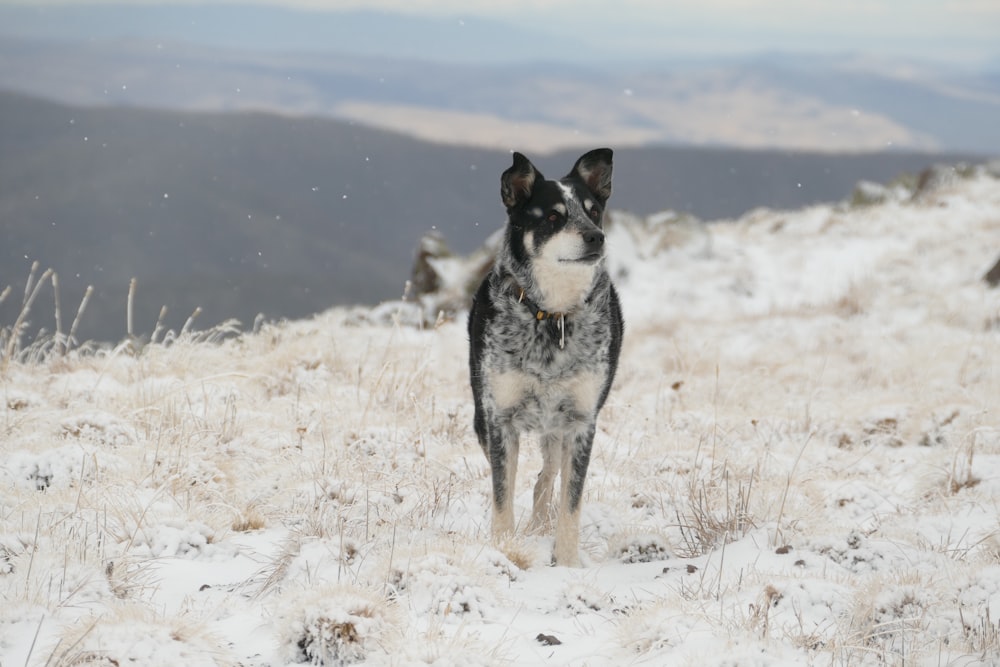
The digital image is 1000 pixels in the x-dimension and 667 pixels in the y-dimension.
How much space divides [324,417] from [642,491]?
229 centimetres

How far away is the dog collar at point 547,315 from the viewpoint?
4.45 m

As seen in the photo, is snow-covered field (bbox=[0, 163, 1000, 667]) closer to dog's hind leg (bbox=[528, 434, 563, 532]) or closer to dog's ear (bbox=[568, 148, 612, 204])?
dog's hind leg (bbox=[528, 434, 563, 532])

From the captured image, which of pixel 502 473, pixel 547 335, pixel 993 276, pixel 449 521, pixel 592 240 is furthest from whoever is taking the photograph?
pixel 993 276

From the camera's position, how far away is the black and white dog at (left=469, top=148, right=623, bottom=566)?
4.43 m

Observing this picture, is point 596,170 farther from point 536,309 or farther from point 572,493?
point 572,493

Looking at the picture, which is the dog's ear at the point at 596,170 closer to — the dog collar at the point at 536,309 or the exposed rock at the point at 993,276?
the dog collar at the point at 536,309

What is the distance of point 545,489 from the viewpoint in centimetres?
505

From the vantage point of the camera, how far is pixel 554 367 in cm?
444

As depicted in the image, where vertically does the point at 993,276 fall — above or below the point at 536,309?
below

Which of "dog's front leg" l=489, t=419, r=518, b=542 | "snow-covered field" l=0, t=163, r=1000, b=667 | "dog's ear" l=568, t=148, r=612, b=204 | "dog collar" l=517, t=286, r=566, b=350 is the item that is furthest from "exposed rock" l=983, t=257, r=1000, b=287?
"dog's front leg" l=489, t=419, r=518, b=542


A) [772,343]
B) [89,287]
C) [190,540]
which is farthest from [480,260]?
[190,540]

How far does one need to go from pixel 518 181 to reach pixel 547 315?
73 centimetres

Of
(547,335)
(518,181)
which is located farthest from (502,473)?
(518,181)

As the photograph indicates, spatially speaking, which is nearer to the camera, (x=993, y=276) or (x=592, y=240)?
(x=592, y=240)
